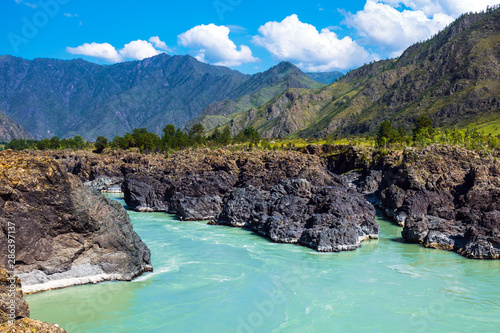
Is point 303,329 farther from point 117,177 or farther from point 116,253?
point 117,177

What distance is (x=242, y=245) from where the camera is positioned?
40500mm

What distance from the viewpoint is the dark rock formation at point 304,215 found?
3838 cm

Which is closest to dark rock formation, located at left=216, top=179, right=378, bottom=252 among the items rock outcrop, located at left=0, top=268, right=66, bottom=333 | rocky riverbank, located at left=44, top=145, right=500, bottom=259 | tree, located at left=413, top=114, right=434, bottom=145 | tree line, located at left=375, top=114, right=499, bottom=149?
rocky riverbank, located at left=44, top=145, right=500, bottom=259

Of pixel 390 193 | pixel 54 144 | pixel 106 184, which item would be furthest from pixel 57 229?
pixel 54 144

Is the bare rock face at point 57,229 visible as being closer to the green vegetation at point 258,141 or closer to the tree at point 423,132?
the green vegetation at point 258,141

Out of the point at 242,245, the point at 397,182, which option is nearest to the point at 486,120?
the point at 397,182

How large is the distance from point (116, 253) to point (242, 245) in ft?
54.0

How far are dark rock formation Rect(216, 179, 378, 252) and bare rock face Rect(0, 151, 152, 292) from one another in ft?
62.0

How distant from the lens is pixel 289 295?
87.6 ft

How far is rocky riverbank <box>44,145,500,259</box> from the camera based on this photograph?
1545 inches

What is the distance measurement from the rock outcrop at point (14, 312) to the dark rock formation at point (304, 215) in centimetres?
2847

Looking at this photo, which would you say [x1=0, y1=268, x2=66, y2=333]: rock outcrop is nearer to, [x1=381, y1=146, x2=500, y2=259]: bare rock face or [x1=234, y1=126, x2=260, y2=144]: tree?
[x1=381, y1=146, x2=500, y2=259]: bare rock face

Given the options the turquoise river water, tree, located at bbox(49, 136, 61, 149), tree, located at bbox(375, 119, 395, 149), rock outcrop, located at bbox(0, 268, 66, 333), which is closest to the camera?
rock outcrop, located at bbox(0, 268, 66, 333)

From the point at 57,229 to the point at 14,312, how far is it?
12.9 m
